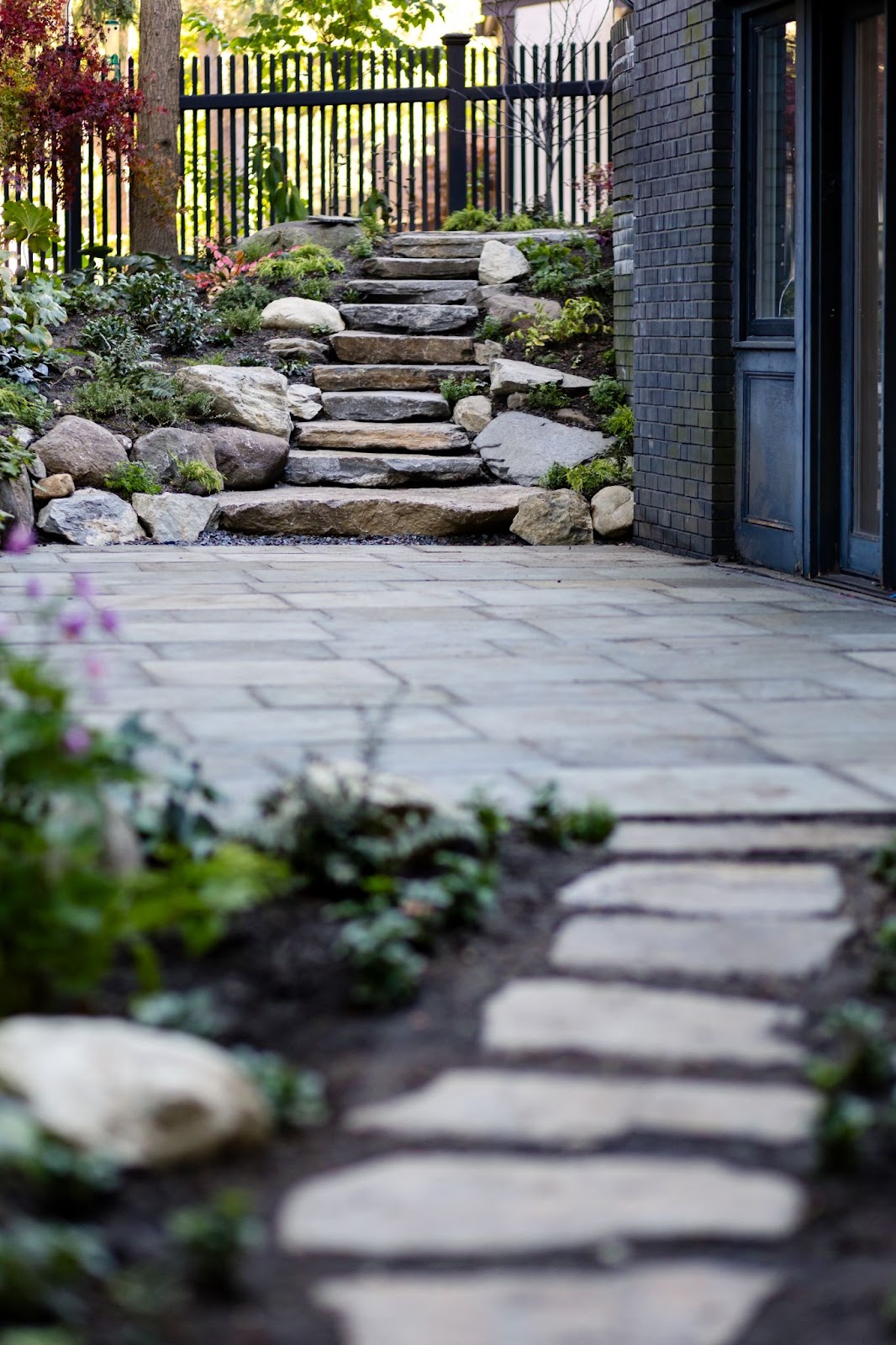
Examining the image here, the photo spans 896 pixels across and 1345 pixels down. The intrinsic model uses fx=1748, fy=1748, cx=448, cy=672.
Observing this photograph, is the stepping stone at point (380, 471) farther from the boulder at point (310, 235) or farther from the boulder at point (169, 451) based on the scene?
the boulder at point (310, 235)

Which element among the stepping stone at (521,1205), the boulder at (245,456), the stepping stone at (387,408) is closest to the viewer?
the stepping stone at (521,1205)

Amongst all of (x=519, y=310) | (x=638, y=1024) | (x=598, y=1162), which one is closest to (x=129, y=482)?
(x=519, y=310)

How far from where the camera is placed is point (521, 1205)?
1.96 m

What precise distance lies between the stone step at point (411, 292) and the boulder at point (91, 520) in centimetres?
359

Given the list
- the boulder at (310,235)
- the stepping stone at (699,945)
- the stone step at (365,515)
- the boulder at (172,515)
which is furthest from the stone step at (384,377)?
the stepping stone at (699,945)

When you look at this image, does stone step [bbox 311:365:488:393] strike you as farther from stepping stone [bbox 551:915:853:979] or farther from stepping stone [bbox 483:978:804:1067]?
stepping stone [bbox 483:978:804:1067]

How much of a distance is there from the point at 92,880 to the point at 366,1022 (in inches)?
18.5

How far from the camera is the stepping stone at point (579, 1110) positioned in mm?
2119

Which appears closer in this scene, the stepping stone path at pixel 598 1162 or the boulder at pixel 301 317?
the stepping stone path at pixel 598 1162

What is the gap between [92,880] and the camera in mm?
2184

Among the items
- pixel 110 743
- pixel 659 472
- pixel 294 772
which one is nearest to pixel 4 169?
pixel 659 472

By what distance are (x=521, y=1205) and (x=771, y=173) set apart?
6.13 metres

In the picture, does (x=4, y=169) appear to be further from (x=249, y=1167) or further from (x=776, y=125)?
(x=249, y=1167)

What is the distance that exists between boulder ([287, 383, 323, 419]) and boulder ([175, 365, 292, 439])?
175mm
